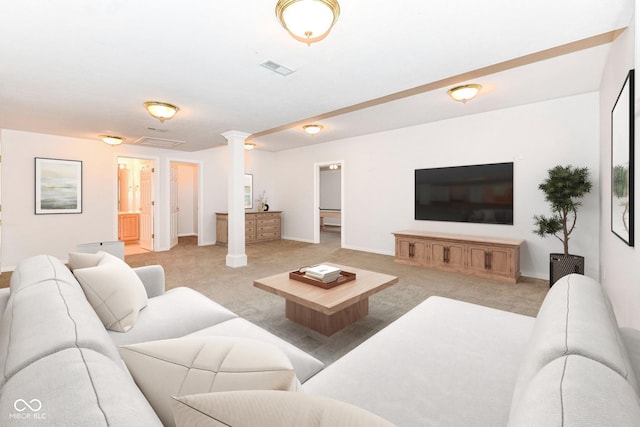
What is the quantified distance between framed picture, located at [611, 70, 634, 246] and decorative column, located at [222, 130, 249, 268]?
468 cm

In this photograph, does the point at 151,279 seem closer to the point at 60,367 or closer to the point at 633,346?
the point at 60,367

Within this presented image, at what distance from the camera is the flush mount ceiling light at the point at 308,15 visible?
1.70 metres

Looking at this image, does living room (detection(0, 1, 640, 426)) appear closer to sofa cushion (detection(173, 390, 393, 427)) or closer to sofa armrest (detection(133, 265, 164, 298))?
sofa cushion (detection(173, 390, 393, 427))

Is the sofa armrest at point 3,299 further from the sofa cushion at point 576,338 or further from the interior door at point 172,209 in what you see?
the interior door at point 172,209

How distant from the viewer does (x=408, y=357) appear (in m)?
1.32

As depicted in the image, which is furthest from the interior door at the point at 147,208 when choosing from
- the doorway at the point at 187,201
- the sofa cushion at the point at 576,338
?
the sofa cushion at the point at 576,338

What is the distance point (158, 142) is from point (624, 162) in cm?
673

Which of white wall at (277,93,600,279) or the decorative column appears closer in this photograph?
white wall at (277,93,600,279)

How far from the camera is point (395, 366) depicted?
49.4 inches

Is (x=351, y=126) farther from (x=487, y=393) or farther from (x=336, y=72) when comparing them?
(x=487, y=393)

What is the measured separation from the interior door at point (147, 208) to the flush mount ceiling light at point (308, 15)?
6020 mm

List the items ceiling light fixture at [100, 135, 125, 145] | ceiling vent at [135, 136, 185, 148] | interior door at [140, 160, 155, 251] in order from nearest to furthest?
ceiling light fixture at [100, 135, 125, 145], ceiling vent at [135, 136, 185, 148], interior door at [140, 160, 155, 251]

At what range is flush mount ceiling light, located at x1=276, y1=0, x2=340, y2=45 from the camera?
1.70 meters

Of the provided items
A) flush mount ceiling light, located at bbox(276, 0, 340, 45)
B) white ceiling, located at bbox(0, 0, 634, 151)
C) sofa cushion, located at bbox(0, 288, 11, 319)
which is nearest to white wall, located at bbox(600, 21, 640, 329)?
white ceiling, located at bbox(0, 0, 634, 151)
